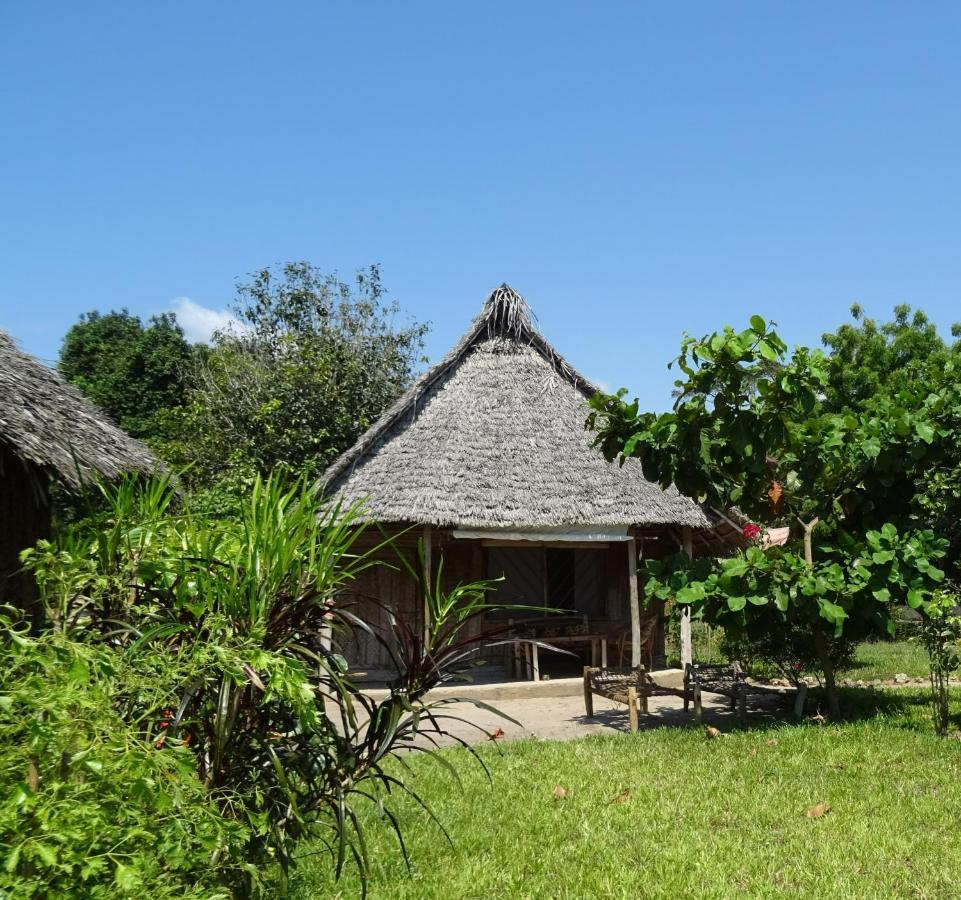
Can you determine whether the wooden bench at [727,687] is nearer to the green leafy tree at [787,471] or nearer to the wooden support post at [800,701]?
the wooden support post at [800,701]

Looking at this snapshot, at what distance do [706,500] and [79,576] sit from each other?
6.40m

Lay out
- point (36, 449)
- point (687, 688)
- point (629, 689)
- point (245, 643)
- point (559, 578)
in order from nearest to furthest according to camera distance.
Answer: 1. point (245, 643)
2. point (36, 449)
3. point (629, 689)
4. point (687, 688)
5. point (559, 578)

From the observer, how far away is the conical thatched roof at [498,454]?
11.1 meters

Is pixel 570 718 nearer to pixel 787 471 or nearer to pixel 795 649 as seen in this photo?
pixel 795 649

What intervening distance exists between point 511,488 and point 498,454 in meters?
0.62

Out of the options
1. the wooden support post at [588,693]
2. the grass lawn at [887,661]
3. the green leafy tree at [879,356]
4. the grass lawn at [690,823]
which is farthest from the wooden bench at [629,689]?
the green leafy tree at [879,356]

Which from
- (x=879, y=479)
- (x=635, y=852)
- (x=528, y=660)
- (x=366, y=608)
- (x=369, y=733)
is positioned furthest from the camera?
(x=366, y=608)

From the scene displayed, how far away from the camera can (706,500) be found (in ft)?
26.8

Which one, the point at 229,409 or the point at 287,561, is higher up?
the point at 229,409

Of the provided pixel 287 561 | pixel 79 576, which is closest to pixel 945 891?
pixel 287 561

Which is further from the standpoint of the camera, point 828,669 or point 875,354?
point 875,354

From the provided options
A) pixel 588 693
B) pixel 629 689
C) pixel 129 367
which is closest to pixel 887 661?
pixel 588 693

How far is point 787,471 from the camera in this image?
7.96 m

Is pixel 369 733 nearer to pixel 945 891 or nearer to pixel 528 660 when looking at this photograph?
pixel 945 891
